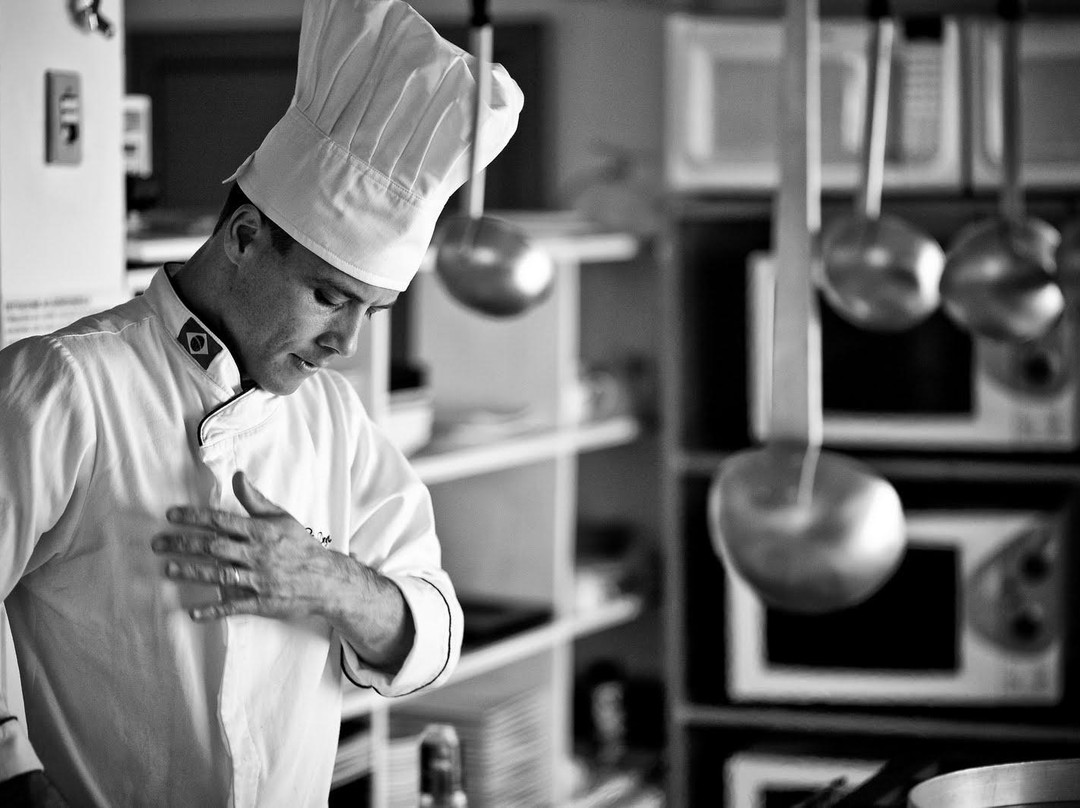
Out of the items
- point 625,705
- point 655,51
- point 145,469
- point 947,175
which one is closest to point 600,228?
point 655,51

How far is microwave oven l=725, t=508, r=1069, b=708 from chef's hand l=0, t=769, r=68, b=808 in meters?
1.70

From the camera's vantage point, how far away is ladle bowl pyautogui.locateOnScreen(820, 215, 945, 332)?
1.66 metres

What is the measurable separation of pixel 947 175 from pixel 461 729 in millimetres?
1401

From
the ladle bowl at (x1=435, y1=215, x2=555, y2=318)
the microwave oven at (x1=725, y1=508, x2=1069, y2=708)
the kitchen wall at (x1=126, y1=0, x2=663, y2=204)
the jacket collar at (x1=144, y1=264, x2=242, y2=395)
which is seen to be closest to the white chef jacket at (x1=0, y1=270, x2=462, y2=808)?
the jacket collar at (x1=144, y1=264, x2=242, y2=395)

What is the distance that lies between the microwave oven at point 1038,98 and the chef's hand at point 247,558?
183 centimetres

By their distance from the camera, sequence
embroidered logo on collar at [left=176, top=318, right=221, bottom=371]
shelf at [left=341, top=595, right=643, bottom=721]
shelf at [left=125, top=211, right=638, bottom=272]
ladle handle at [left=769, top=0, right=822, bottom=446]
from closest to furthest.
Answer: ladle handle at [left=769, top=0, right=822, bottom=446] < embroidered logo on collar at [left=176, top=318, right=221, bottom=371] < shelf at [left=125, top=211, right=638, bottom=272] < shelf at [left=341, top=595, right=643, bottom=721]

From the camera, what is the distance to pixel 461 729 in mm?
2928

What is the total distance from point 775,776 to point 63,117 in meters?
1.86

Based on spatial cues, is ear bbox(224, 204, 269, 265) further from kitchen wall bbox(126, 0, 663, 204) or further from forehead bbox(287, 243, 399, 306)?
kitchen wall bbox(126, 0, 663, 204)

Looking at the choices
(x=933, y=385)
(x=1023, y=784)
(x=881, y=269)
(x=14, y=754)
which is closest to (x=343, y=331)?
(x=14, y=754)

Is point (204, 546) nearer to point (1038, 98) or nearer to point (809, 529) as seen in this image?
point (809, 529)

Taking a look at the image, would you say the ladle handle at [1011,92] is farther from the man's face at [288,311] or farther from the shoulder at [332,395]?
the shoulder at [332,395]

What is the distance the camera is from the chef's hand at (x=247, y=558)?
4.32ft

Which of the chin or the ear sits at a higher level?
the ear
